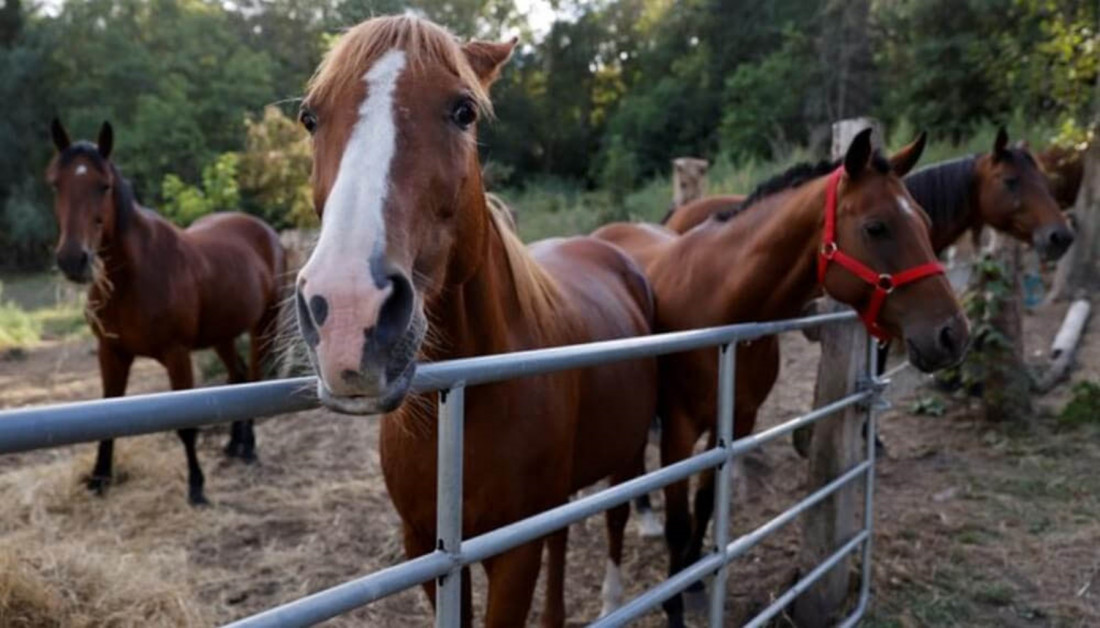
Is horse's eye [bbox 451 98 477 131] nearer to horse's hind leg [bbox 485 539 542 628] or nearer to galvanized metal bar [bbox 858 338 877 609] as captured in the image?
horse's hind leg [bbox 485 539 542 628]

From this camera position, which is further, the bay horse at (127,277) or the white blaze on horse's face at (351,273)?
the bay horse at (127,277)

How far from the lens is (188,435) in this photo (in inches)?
182

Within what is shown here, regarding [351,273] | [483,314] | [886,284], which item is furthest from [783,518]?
[351,273]

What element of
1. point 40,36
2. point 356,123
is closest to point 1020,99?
point 356,123

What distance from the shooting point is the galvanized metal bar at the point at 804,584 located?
2300mm

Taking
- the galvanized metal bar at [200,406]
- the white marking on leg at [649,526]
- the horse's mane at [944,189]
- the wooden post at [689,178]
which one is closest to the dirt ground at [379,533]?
the white marking on leg at [649,526]

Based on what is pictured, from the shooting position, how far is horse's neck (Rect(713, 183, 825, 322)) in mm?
2908

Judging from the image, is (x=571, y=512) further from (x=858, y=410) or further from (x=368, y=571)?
(x=368, y=571)

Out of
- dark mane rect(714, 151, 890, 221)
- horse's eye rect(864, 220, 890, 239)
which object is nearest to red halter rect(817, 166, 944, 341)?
horse's eye rect(864, 220, 890, 239)

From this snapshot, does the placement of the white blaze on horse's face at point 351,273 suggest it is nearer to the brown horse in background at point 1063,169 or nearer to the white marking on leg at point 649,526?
the white marking on leg at point 649,526

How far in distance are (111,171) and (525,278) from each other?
3.47 meters

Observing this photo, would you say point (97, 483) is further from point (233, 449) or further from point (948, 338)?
point (948, 338)

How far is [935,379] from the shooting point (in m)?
6.12

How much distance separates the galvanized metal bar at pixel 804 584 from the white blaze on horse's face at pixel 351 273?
1.61 metres
